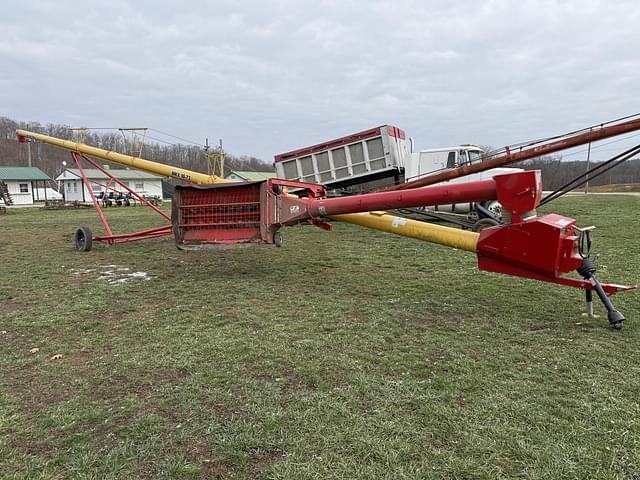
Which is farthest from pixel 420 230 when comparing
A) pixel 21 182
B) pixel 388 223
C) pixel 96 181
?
pixel 21 182

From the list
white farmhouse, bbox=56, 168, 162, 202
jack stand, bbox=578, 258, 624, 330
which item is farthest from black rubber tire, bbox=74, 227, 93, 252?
white farmhouse, bbox=56, 168, 162, 202

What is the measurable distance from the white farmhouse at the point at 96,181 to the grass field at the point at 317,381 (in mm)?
40019

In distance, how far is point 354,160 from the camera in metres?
12.2

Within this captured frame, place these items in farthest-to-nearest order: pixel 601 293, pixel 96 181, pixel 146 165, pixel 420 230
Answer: pixel 96 181 < pixel 146 165 < pixel 420 230 < pixel 601 293

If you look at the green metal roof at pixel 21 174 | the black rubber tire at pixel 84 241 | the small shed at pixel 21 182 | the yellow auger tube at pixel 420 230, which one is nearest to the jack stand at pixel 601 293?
the yellow auger tube at pixel 420 230

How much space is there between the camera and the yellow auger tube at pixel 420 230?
5250 mm

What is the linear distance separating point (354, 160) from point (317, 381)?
9.54 m

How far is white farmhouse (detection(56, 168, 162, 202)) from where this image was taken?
144ft

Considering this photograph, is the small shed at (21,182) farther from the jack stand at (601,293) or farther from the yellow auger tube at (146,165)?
the jack stand at (601,293)

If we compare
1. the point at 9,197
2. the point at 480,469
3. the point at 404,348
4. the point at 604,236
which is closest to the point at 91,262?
the point at 404,348

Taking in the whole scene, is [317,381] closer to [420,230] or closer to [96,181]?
[420,230]

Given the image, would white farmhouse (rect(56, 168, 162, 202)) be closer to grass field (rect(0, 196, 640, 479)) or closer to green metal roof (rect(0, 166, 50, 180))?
green metal roof (rect(0, 166, 50, 180))

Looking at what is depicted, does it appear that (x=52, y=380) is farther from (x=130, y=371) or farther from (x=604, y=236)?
(x=604, y=236)

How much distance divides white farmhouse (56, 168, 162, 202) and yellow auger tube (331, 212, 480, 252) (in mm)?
39306
